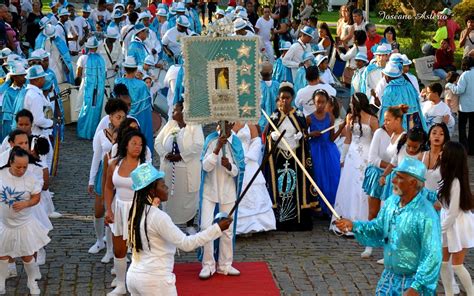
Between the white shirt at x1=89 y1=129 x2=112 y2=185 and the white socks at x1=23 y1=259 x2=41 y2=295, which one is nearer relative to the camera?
the white socks at x1=23 y1=259 x2=41 y2=295

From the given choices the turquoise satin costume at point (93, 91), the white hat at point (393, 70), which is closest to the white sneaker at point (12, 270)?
the white hat at point (393, 70)

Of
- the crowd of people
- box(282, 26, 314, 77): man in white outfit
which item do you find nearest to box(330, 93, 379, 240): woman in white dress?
the crowd of people

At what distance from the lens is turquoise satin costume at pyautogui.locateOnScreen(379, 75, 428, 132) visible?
41.9 feet

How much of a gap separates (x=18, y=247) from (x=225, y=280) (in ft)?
7.11

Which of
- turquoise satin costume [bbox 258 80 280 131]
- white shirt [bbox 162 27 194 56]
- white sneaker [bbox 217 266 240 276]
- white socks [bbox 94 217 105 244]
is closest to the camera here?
white sneaker [bbox 217 266 240 276]

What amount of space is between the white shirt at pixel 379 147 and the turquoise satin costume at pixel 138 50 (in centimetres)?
812

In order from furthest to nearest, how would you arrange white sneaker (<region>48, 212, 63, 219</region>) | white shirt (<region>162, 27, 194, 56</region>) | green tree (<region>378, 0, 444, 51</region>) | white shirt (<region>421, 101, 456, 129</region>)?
green tree (<region>378, 0, 444, 51</region>)
white shirt (<region>162, 27, 194, 56</region>)
white shirt (<region>421, 101, 456, 129</region>)
white sneaker (<region>48, 212, 63, 219</region>)

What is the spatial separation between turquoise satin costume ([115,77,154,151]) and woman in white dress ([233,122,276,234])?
9.27ft

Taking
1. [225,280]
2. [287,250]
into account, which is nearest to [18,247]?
[225,280]

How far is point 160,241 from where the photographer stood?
7332 millimetres

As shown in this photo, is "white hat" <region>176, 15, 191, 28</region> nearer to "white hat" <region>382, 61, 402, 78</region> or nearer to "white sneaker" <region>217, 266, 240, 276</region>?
"white hat" <region>382, 61, 402, 78</region>

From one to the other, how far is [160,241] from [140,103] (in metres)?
7.46

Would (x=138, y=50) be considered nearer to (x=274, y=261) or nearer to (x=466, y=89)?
(x=466, y=89)

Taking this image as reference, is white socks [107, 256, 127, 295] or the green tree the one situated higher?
→ the green tree
